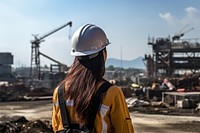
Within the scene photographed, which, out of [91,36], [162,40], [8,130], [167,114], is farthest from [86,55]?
[162,40]

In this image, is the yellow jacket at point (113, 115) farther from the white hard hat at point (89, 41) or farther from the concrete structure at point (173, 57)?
the concrete structure at point (173, 57)

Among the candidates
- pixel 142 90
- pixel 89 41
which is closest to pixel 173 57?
pixel 142 90

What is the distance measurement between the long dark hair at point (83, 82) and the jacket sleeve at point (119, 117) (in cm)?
17

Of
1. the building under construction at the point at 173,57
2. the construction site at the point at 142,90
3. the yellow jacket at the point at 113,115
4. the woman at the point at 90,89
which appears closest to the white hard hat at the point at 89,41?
the woman at the point at 90,89

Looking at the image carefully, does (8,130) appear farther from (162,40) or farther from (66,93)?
(162,40)

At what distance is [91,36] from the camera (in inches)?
107

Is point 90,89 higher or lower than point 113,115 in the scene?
higher

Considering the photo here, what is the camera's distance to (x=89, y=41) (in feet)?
8.92

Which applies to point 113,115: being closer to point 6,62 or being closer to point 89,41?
point 89,41

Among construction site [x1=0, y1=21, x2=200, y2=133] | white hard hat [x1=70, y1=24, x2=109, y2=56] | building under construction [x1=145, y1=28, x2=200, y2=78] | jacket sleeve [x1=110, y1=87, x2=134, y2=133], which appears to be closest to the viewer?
jacket sleeve [x1=110, y1=87, x2=134, y2=133]

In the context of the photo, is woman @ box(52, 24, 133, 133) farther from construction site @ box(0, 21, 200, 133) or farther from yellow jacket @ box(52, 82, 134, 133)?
construction site @ box(0, 21, 200, 133)

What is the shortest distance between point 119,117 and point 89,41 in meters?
0.63

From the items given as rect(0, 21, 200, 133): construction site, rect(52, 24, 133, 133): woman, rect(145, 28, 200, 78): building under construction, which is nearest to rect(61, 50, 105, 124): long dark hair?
rect(52, 24, 133, 133): woman

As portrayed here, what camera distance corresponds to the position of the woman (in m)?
2.45
